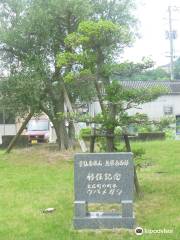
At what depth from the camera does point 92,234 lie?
7434mm

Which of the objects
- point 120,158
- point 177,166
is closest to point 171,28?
point 177,166

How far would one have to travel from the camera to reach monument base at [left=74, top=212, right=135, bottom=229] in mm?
7645

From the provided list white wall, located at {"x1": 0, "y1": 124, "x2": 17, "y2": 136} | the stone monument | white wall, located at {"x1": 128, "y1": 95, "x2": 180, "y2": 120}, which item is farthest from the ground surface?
white wall, located at {"x1": 128, "y1": 95, "x2": 180, "y2": 120}

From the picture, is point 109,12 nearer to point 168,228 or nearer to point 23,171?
point 23,171

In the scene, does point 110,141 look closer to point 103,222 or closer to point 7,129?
point 103,222

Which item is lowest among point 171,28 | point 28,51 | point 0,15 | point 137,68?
point 137,68

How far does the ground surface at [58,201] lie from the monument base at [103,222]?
0.50ft

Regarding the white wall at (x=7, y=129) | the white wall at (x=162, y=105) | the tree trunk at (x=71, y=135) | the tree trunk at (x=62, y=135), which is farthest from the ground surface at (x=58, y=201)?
the white wall at (x=162, y=105)

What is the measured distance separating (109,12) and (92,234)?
15.0m

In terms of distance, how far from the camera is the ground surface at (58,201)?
7.50m

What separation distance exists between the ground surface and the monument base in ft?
0.50

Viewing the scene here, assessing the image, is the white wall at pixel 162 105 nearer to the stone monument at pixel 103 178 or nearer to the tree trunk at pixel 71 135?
the tree trunk at pixel 71 135

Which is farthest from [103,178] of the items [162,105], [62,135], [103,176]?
[162,105]

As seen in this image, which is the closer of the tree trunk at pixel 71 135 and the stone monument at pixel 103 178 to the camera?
the stone monument at pixel 103 178
